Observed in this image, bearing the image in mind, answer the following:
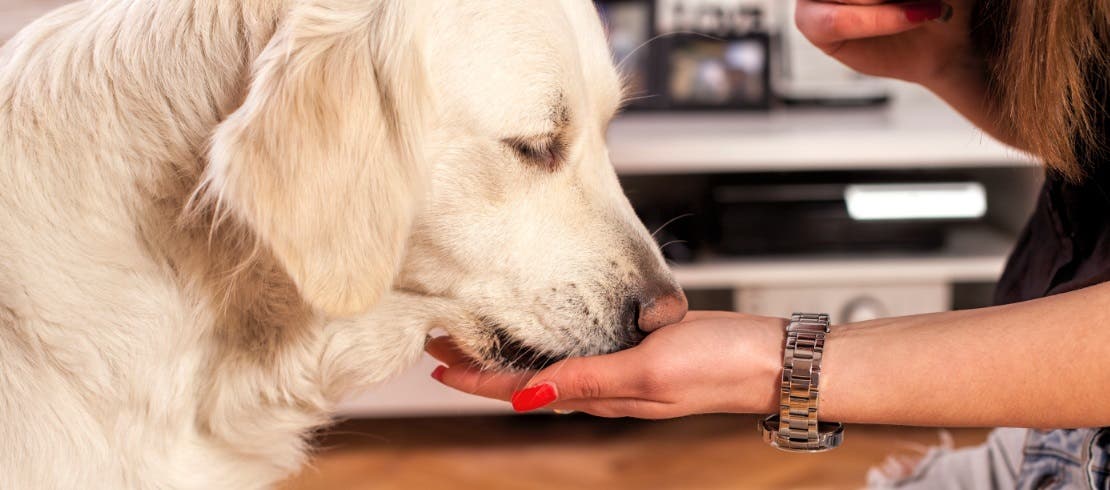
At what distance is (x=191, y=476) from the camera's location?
80cm

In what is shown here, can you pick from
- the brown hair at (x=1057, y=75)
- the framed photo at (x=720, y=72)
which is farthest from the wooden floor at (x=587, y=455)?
the brown hair at (x=1057, y=75)

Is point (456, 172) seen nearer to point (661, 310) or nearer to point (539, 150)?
point (539, 150)

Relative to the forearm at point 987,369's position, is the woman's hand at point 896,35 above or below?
above

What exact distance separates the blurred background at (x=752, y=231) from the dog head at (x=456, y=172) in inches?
40.0

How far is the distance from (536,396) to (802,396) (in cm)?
23

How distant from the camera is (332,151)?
0.75 meters

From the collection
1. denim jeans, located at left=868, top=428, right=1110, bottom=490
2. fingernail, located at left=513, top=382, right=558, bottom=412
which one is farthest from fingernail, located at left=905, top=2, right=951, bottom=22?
fingernail, located at left=513, top=382, right=558, bottom=412

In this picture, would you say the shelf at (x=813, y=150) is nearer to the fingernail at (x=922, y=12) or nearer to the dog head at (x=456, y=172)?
the fingernail at (x=922, y=12)

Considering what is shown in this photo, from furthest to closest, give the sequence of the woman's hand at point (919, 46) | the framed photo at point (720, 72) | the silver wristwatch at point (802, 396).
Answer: the framed photo at point (720, 72) → the woman's hand at point (919, 46) → the silver wristwatch at point (802, 396)

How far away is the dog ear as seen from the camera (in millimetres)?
718

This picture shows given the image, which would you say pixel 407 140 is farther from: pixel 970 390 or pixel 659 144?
pixel 659 144

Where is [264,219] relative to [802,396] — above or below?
above

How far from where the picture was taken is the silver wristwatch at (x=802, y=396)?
2.71 feet

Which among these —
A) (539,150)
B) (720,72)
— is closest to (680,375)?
(539,150)
